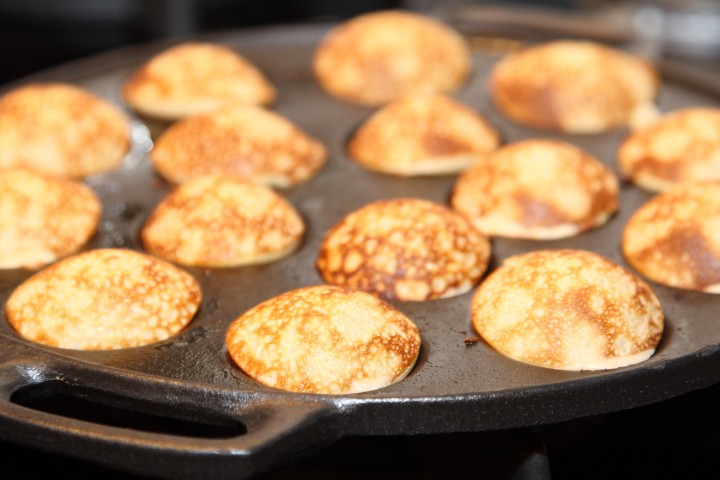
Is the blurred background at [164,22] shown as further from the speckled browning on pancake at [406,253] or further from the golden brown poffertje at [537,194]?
the speckled browning on pancake at [406,253]

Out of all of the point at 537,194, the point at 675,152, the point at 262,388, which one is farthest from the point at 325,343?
the point at 675,152

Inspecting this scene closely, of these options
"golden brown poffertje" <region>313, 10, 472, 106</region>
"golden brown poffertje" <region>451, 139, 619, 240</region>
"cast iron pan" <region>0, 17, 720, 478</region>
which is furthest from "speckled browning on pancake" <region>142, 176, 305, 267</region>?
"golden brown poffertje" <region>313, 10, 472, 106</region>

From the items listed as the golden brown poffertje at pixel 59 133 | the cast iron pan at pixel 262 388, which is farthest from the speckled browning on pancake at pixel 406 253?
the golden brown poffertje at pixel 59 133

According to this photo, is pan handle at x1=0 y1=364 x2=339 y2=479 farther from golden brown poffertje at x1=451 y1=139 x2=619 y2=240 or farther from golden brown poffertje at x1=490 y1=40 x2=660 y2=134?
golden brown poffertje at x1=490 y1=40 x2=660 y2=134

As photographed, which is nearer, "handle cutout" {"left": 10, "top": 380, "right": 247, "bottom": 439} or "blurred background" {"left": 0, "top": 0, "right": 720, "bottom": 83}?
"handle cutout" {"left": 10, "top": 380, "right": 247, "bottom": 439}

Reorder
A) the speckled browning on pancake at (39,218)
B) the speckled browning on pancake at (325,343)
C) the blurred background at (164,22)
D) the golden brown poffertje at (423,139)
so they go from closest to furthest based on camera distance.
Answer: the speckled browning on pancake at (325,343) < the speckled browning on pancake at (39,218) < the golden brown poffertje at (423,139) < the blurred background at (164,22)

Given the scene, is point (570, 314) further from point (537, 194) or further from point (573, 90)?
point (573, 90)

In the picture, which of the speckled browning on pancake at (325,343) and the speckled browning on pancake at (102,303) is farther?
the speckled browning on pancake at (102,303)
